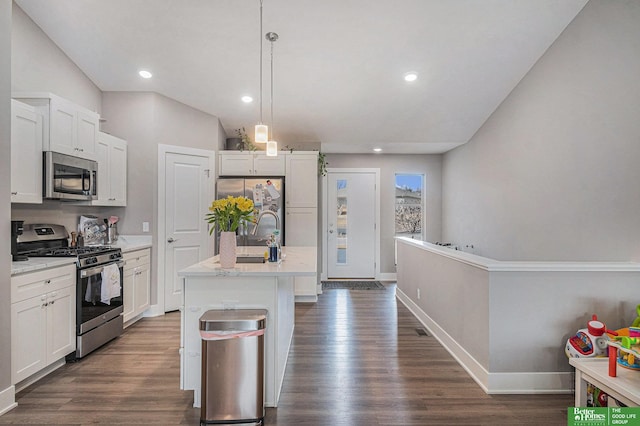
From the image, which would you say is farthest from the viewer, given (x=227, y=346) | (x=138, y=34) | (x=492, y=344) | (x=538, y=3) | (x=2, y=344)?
(x=138, y=34)

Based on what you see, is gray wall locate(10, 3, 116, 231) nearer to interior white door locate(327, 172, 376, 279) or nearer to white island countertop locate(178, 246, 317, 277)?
white island countertop locate(178, 246, 317, 277)

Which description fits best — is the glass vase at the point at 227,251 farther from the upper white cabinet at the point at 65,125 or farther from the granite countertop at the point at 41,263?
the upper white cabinet at the point at 65,125

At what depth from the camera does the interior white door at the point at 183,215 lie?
4.45 metres

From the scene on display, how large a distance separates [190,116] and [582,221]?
480 cm

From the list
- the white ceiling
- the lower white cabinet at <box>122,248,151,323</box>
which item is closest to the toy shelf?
the white ceiling

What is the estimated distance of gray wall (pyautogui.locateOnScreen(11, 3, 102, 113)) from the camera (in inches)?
125

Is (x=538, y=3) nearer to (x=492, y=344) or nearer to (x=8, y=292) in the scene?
(x=492, y=344)

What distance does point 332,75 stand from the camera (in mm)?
4121

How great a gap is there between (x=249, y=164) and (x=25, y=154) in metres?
2.67

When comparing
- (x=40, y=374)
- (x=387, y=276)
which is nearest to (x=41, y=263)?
(x=40, y=374)

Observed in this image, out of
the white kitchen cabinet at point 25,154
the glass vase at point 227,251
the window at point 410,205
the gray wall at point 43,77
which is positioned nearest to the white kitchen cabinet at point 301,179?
the window at point 410,205

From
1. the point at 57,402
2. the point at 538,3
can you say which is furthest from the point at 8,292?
the point at 538,3

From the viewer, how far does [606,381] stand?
176 cm

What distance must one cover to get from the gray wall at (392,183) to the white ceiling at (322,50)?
1.60 m
